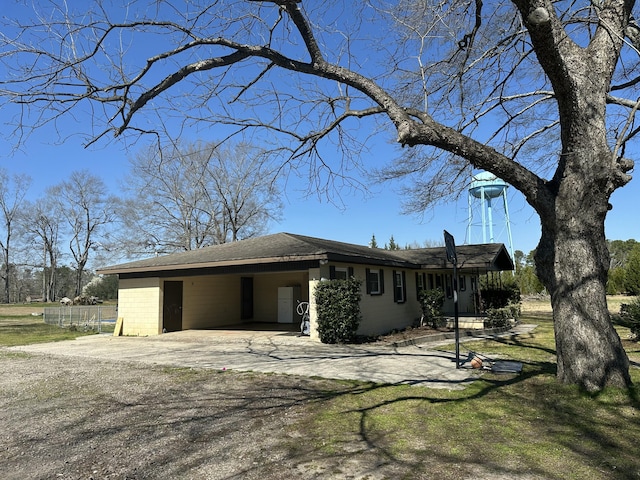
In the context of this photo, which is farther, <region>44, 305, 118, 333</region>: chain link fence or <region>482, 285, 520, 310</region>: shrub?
<region>44, 305, 118, 333</region>: chain link fence

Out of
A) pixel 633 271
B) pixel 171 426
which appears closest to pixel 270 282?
pixel 171 426

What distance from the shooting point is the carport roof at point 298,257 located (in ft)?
41.5

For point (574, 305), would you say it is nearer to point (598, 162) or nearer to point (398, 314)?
point (598, 162)

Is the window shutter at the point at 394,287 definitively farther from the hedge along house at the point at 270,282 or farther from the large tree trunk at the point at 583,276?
the large tree trunk at the point at 583,276

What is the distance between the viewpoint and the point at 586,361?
5473 mm

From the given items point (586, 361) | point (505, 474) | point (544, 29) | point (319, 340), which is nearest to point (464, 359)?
point (586, 361)

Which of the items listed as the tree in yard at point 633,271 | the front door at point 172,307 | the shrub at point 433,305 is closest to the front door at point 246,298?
the front door at point 172,307

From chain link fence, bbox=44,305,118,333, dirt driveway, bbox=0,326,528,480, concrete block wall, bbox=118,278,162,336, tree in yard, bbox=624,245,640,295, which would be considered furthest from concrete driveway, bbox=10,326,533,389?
tree in yard, bbox=624,245,640,295

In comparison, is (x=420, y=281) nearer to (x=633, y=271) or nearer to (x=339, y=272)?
(x=339, y=272)

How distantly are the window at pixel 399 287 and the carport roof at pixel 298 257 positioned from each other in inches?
26.8

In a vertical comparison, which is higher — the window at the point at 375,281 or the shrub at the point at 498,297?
the window at the point at 375,281

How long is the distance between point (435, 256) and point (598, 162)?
13.4 m

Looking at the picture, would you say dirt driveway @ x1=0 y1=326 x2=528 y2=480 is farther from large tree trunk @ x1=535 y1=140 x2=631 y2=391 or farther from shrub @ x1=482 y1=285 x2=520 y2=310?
shrub @ x1=482 y1=285 x2=520 y2=310

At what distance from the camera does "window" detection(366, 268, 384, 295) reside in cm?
1466
